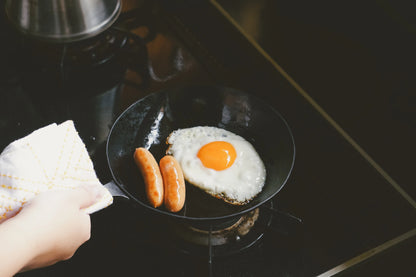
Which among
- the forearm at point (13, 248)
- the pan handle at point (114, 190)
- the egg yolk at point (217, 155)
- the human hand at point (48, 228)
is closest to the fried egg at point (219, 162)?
the egg yolk at point (217, 155)

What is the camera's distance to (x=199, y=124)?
3.80ft

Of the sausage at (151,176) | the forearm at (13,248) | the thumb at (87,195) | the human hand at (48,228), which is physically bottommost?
the forearm at (13,248)

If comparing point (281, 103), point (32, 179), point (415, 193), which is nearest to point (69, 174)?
point (32, 179)

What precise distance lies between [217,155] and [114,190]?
0.92 feet

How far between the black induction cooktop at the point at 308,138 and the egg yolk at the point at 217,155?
152mm

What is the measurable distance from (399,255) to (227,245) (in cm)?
40

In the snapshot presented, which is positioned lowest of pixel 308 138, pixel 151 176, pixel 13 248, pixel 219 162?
pixel 13 248

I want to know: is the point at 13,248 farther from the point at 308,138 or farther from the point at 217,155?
the point at 308,138

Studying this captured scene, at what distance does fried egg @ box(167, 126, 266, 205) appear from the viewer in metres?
1.01

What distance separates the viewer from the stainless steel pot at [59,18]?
1063 millimetres

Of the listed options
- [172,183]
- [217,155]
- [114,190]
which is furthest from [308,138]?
[114,190]

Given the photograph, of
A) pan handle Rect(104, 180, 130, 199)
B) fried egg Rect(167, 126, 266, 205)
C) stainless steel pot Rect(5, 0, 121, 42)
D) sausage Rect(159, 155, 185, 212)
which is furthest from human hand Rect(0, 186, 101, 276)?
stainless steel pot Rect(5, 0, 121, 42)

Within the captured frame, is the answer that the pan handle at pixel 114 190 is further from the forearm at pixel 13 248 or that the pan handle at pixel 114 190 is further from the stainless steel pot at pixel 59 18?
the stainless steel pot at pixel 59 18

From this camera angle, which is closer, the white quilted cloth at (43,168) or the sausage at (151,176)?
the white quilted cloth at (43,168)
